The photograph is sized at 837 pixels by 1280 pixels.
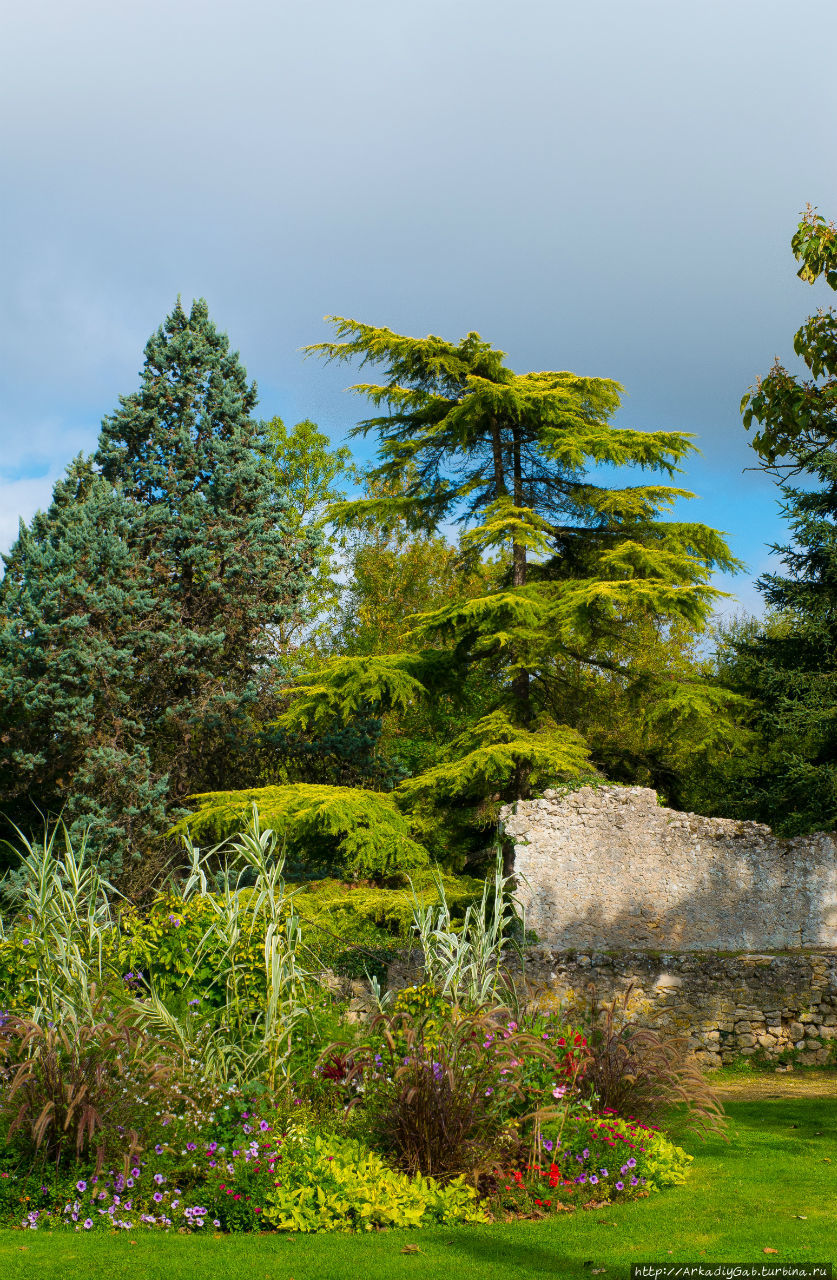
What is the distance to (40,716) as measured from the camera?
18938 millimetres

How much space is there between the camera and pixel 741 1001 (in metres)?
12.2

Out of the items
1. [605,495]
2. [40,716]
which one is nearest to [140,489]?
[40,716]

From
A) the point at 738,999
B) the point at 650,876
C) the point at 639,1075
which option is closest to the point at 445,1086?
the point at 639,1075

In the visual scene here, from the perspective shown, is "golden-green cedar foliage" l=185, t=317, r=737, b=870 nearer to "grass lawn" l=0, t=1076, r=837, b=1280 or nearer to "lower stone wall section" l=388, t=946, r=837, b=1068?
"lower stone wall section" l=388, t=946, r=837, b=1068

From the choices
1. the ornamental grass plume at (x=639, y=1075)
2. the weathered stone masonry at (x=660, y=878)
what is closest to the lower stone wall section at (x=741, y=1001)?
the weathered stone masonry at (x=660, y=878)

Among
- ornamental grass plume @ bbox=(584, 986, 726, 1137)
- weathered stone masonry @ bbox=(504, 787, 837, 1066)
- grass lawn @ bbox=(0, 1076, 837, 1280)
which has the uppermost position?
weathered stone masonry @ bbox=(504, 787, 837, 1066)

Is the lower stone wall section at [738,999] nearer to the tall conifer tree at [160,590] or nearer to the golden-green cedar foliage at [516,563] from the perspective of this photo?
the golden-green cedar foliage at [516,563]

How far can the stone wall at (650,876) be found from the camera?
15.6 m

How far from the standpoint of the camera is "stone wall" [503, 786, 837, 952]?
15578 mm

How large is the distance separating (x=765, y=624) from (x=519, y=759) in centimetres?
1508

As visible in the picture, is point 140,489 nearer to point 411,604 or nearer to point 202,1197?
point 411,604

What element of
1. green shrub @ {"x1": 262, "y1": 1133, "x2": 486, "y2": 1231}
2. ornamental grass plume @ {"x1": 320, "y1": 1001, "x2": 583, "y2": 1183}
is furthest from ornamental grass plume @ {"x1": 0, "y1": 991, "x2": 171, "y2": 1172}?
ornamental grass plume @ {"x1": 320, "y1": 1001, "x2": 583, "y2": 1183}

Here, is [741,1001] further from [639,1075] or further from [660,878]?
[639,1075]

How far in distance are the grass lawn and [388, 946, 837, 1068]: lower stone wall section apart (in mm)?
6327
